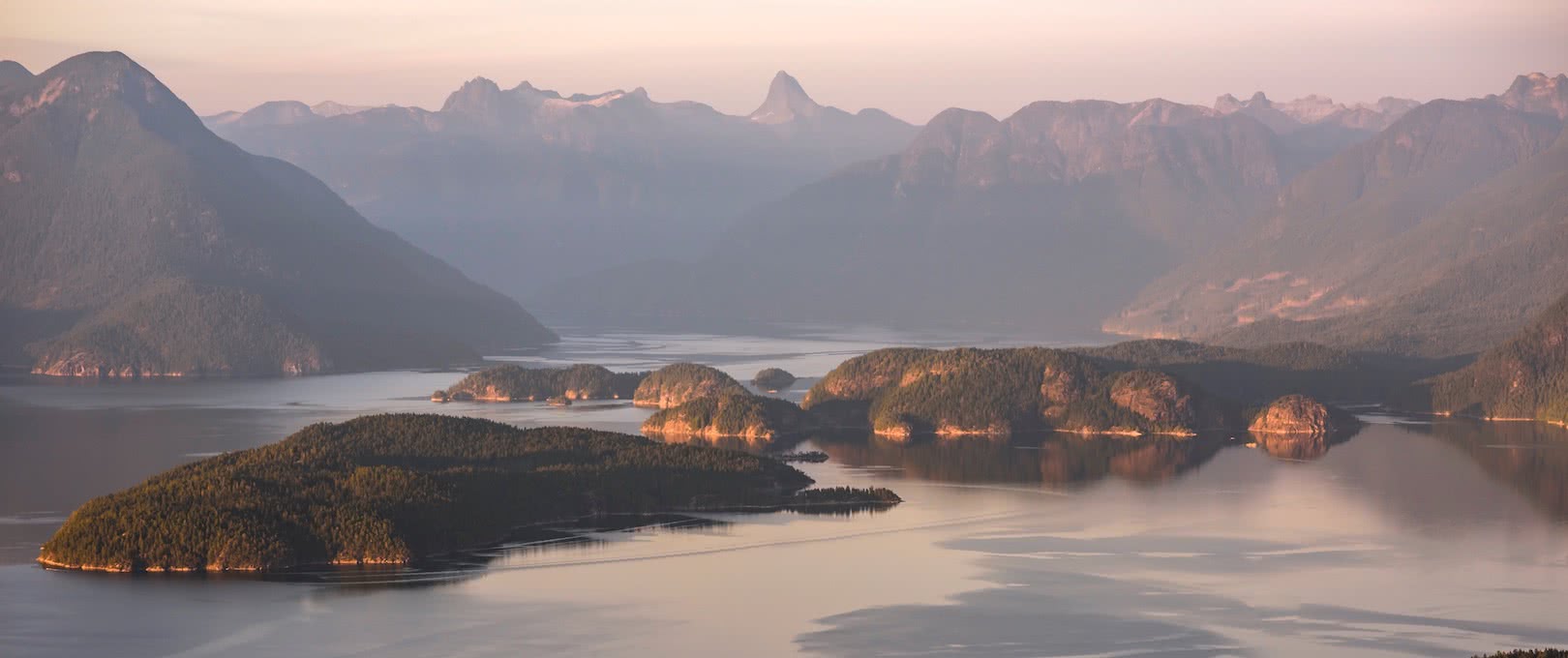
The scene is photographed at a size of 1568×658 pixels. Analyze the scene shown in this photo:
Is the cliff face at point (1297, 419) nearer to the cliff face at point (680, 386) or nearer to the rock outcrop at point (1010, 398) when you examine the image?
the rock outcrop at point (1010, 398)

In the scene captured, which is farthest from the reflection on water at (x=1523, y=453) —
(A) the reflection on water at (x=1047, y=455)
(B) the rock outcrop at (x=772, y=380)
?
(B) the rock outcrop at (x=772, y=380)

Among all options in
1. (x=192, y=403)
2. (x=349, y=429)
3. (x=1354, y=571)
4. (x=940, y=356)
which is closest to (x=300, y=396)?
(x=192, y=403)

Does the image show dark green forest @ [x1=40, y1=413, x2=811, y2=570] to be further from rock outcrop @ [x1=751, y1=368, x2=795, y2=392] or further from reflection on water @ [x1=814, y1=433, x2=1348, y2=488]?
rock outcrop @ [x1=751, y1=368, x2=795, y2=392]

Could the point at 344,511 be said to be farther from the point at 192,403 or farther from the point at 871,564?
the point at 192,403

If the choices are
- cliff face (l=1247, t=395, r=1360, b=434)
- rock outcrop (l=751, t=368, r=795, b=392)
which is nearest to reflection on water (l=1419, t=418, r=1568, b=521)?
cliff face (l=1247, t=395, r=1360, b=434)

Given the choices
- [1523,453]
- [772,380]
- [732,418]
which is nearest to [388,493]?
[732,418]

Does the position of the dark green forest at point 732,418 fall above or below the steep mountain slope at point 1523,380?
below
